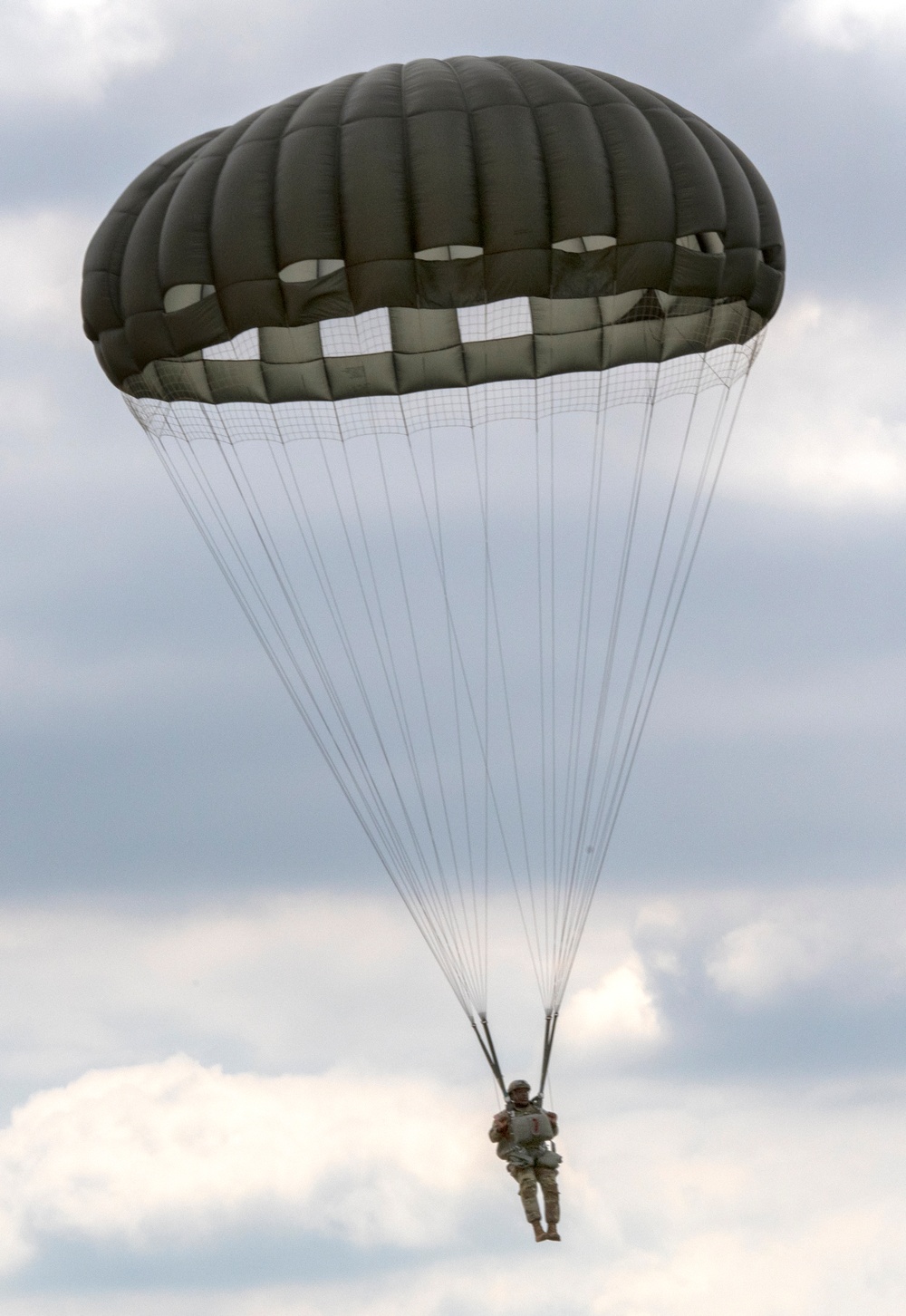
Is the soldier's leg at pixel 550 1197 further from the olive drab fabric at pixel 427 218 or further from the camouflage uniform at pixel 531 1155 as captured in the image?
the olive drab fabric at pixel 427 218

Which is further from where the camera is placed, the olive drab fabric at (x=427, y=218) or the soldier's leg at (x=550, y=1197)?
the olive drab fabric at (x=427, y=218)

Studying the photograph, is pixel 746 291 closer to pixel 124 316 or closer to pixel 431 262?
pixel 431 262

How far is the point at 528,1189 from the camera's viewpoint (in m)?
27.3

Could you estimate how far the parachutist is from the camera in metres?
27.2

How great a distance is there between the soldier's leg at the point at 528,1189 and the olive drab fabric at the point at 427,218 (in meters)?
9.11

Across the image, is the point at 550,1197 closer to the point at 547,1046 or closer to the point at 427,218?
the point at 547,1046

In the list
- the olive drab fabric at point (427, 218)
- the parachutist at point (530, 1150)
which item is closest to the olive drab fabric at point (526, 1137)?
the parachutist at point (530, 1150)

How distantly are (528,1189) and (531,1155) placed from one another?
35cm

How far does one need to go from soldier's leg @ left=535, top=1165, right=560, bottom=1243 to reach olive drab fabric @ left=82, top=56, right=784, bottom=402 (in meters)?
9.17

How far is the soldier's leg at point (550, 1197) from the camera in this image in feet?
89.8

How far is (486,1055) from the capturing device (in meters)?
27.5

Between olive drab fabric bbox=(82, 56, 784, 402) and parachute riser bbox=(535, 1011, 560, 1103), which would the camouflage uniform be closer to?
parachute riser bbox=(535, 1011, 560, 1103)

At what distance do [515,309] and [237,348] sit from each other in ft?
10.5

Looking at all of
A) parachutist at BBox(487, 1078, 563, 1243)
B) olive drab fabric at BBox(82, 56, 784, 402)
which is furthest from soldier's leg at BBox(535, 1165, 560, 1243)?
olive drab fabric at BBox(82, 56, 784, 402)
